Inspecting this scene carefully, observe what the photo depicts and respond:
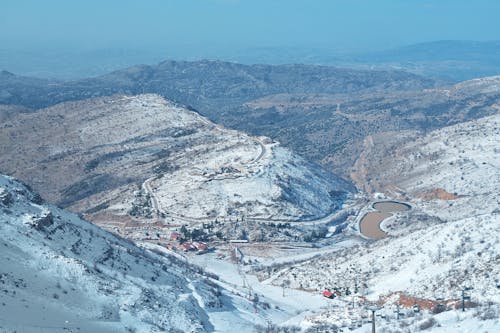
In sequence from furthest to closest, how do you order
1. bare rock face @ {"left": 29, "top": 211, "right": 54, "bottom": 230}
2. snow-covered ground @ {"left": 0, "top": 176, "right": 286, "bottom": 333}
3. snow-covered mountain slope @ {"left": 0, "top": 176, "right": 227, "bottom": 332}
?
bare rock face @ {"left": 29, "top": 211, "right": 54, "bottom": 230} → snow-covered ground @ {"left": 0, "top": 176, "right": 286, "bottom": 333} → snow-covered mountain slope @ {"left": 0, "top": 176, "right": 227, "bottom": 332}

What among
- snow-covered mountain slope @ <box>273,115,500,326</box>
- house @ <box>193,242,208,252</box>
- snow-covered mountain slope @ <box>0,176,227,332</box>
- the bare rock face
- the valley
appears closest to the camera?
snow-covered mountain slope @ <box>0,176,227,332</box>

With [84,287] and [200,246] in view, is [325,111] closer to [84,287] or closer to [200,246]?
[200,246]

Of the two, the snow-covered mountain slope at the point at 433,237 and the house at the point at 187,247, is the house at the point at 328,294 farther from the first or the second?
the house at the point at 187,247

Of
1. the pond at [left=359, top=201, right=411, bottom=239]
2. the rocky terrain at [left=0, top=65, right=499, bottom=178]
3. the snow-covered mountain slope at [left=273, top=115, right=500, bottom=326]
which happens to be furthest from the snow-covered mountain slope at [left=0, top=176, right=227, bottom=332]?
the rocky terrain at [left=0, top=65, right=499, bottom=178]

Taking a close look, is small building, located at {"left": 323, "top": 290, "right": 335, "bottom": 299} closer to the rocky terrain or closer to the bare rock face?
the bare rock face

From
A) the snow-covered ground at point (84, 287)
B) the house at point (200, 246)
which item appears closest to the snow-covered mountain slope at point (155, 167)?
the house at point (200, 246)

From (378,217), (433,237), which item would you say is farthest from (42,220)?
(378,217)
